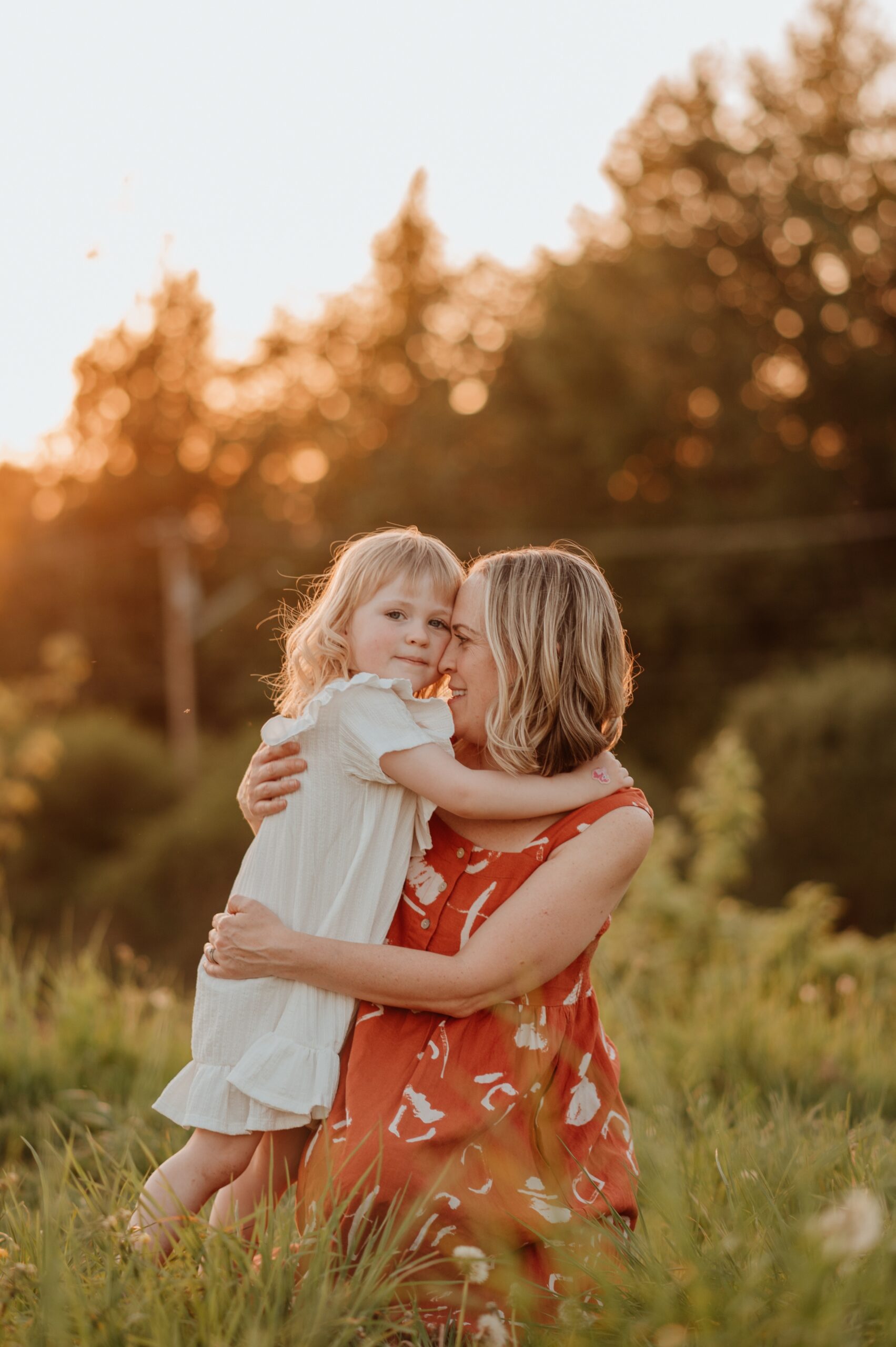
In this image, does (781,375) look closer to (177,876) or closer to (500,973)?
(177,876)

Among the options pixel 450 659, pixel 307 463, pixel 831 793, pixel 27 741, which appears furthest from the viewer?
pixel 307 463

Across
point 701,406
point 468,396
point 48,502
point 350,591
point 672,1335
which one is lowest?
point 672,1335

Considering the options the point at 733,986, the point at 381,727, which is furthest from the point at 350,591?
the point at 733,986

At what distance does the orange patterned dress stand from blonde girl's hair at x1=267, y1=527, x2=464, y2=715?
50 cm

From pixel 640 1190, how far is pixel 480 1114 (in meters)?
0.68

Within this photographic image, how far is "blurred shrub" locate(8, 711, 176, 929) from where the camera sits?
2202 cm

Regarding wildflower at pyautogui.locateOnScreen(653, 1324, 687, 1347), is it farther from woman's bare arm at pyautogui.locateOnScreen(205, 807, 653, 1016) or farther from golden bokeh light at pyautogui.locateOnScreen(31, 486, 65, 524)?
golden bokeh light at pyautogui.locateOnScreen(31, 486, 65, 524)

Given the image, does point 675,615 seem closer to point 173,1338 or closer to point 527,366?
point 527,366

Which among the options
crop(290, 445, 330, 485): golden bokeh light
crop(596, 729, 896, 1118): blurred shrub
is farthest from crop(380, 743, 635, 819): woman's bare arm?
crop(290, 445, 330, 485): golden bokeh light

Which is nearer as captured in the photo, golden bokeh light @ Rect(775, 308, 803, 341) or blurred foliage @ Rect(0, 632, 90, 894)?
blurred foliage @ Rect(0, 632, 90, 894)

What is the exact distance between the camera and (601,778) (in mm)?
2539

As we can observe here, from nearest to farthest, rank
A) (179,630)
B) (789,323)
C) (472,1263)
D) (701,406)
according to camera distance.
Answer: (472,1263) < (179,630) < (789,323) < (701,406)

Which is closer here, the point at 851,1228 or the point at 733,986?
the point at 851,1228

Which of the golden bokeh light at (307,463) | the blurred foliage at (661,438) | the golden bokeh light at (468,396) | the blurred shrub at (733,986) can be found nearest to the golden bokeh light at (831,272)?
the blurred foliage at (661,438)
